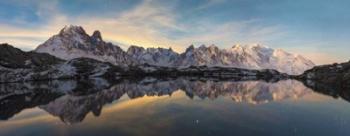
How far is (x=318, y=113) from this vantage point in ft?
300

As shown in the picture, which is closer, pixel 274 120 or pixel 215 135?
pixel 215 135

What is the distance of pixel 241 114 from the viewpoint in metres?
87.8

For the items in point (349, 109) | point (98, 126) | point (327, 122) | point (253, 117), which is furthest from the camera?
point (349, 109)

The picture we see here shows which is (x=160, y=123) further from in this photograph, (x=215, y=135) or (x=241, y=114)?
(x=241, y=114)

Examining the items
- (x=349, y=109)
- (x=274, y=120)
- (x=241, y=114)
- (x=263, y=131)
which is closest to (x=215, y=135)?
(x=263, y=131)

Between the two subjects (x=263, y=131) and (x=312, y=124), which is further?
(x=312, y=124)

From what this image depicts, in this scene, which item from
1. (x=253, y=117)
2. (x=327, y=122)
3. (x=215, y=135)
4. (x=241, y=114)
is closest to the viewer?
(x=215, y=135)

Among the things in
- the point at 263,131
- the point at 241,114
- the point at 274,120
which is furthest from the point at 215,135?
the point at 241,114

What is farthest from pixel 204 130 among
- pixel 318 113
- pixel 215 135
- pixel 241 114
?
pixel 318 113

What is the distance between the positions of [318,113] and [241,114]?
2135 cm

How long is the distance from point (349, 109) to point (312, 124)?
34.1 m

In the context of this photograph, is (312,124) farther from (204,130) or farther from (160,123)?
(160,123)

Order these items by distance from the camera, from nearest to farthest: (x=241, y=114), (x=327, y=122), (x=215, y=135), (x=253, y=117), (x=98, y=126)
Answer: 1. (x=215, y=135)
2. (x=98, y=126)
3. (x=327, y=122)
4. (x=253, y=117)
5. (x=241, y=114)

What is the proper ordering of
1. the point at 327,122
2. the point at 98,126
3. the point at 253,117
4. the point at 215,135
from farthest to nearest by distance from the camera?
the point at 253,117 < the point at 327,122 < the point at 98,126 < the point at 215,135
